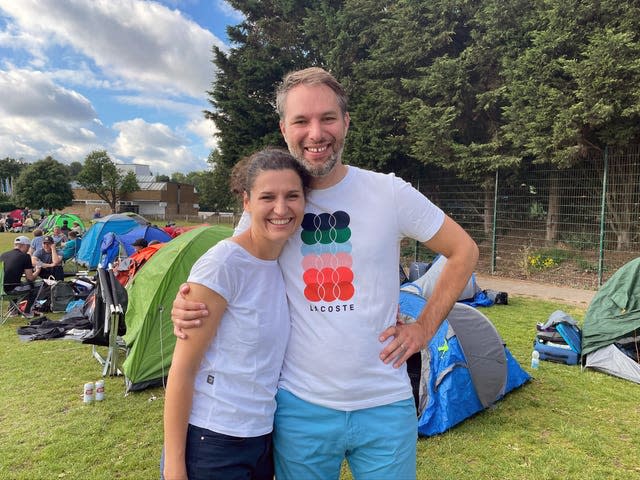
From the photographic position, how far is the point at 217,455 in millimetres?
1432

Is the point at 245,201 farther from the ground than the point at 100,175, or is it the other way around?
the point at 100,175

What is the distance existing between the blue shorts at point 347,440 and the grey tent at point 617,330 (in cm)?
480

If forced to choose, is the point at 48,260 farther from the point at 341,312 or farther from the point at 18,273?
the point at 341,312

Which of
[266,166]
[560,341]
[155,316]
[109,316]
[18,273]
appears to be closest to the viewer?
[266,166]

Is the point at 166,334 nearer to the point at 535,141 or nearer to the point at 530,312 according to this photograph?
the point at 530,312

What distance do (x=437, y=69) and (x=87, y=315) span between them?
1043 cm

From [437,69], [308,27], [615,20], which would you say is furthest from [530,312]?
[308,27]

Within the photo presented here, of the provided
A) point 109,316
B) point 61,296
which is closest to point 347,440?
point 109,316

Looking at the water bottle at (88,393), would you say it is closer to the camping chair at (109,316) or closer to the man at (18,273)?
the camping chair at (109,316)

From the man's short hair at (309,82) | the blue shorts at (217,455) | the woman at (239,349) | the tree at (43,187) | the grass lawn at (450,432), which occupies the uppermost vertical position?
the tree at (43,187)

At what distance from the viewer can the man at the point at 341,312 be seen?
1503mm

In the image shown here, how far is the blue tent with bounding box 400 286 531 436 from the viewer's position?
3908 millimetres

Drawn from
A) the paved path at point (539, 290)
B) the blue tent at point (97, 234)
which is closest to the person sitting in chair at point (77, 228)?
the blue tent at point (97, 234)

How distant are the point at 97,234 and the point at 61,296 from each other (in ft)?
15.9
